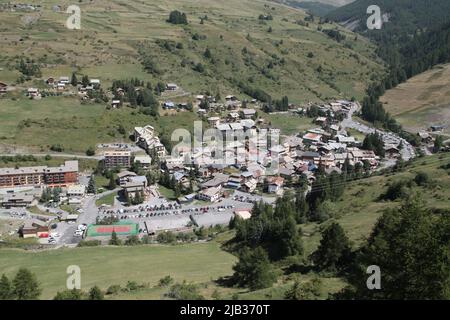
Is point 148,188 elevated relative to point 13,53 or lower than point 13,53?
lower

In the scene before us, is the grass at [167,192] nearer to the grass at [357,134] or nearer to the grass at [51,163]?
the grass at [51,163]

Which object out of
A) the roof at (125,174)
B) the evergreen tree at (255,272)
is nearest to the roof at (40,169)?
the roof at (125,174)

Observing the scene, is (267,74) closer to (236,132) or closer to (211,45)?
(211,45)

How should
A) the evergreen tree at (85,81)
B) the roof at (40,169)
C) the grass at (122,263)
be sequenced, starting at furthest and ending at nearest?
the evergreen tree at (85,81)
the roof at (40,169)
the grass at (122,263)

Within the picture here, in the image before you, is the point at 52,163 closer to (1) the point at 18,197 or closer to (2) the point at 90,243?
(1) the point at 18,197

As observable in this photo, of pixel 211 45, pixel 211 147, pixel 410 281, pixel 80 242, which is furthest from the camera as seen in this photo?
pixel 211 45

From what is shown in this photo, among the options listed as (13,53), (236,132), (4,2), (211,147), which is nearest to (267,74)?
(236,132)

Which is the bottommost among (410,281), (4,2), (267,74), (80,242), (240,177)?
(80,242)

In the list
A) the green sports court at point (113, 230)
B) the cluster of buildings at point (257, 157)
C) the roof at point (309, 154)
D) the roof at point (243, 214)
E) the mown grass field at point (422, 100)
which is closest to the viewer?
the green sports court at point (113, 230)
